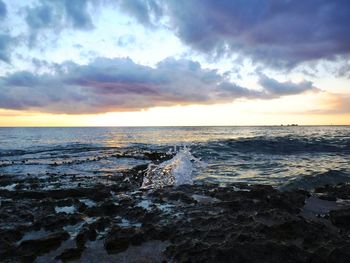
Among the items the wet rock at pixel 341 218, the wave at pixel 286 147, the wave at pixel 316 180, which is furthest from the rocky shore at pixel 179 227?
the wave at pixel 286 147

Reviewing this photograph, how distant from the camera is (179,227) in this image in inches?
350

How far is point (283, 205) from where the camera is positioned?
11.2m

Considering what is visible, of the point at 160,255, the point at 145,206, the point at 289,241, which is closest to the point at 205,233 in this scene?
the point at 160,255

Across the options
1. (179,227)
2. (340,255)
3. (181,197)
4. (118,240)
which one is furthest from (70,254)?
(181,197)

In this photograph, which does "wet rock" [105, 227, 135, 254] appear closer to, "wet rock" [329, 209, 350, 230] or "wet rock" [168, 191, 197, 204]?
"wet rock" [168, 191, 197, 204]

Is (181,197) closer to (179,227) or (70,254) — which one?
(179,227)

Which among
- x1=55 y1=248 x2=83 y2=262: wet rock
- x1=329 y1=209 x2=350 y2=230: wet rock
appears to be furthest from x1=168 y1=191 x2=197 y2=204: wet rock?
x1=55 y1=248 x2=83 y2=262: wet rock

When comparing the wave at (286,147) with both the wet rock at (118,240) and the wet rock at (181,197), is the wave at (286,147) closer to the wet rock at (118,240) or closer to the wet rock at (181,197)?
the wet rock at (181,197)

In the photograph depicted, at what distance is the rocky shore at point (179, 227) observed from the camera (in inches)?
276

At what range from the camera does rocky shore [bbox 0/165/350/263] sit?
7.02 metres

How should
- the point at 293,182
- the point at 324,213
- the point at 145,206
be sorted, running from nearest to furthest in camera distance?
the point at 324,213
the point at 145,206
the point at 293,182

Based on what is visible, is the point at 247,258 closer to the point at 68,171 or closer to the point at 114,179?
the point at 114,179

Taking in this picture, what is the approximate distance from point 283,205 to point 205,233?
4.24m

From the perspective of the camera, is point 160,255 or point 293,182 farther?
point 293,182
